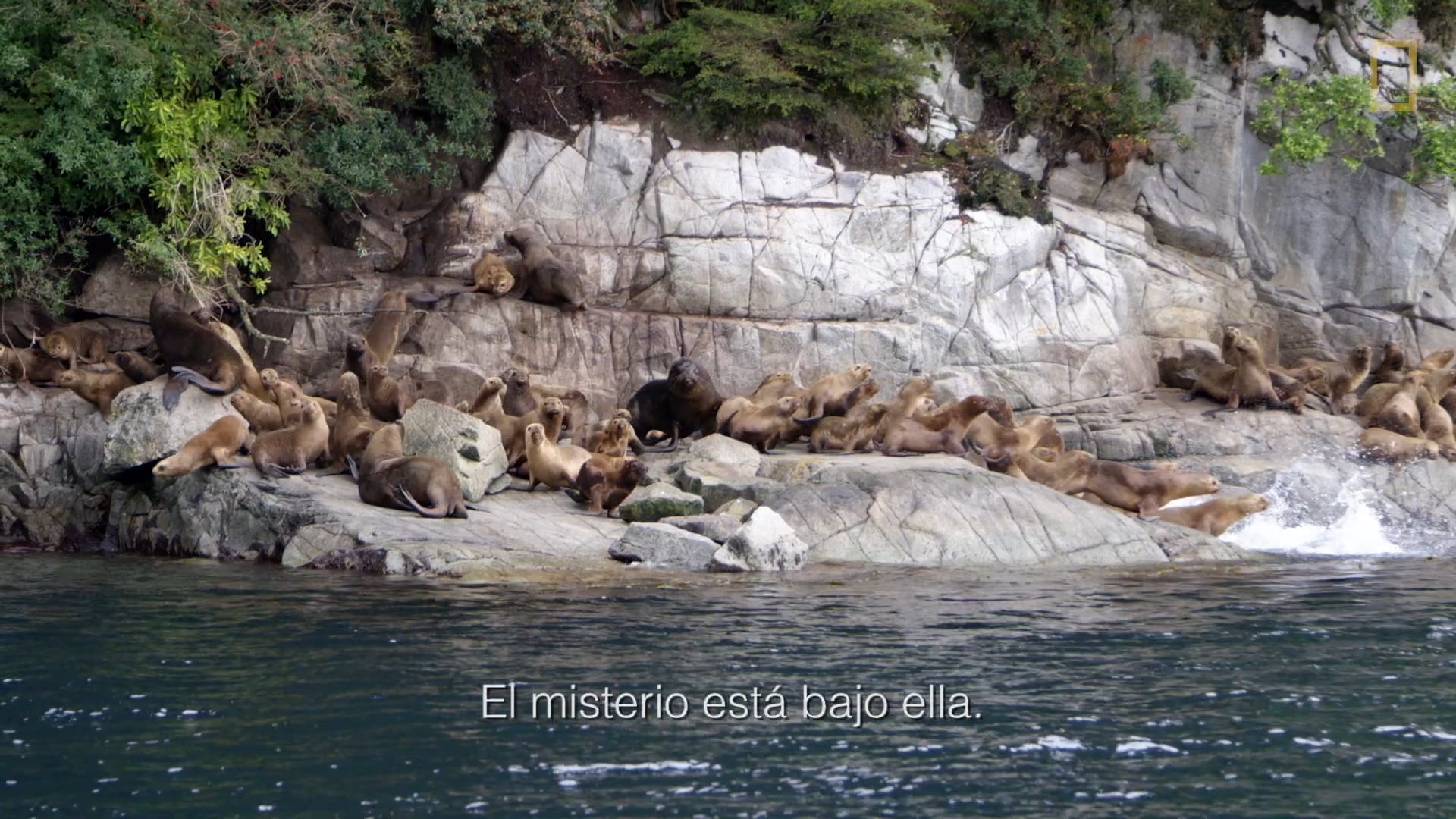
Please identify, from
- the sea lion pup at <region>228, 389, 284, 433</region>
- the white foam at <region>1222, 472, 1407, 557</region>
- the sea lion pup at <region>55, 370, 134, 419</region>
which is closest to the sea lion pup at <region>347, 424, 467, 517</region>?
the sea lion pup at <region>228, 389, 284, 433</region>

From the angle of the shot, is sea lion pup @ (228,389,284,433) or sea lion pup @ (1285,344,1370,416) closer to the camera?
sea lion pup @ (228,389,284,433)

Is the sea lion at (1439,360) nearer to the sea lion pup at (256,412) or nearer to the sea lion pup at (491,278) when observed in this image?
the sea lion pup at (491,278)

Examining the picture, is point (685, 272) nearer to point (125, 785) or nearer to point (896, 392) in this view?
point (896, 392)

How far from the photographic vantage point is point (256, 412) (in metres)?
15.0

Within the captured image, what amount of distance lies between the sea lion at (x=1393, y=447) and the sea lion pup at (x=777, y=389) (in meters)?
6.85

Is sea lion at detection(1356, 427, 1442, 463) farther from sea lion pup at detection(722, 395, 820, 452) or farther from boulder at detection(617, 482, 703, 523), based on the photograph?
boulder at detection(617, 482, 703, 523)

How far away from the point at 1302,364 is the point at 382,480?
44.7 ft

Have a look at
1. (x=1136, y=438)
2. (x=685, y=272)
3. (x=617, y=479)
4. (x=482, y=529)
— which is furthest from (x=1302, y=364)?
(x=482, y=529)

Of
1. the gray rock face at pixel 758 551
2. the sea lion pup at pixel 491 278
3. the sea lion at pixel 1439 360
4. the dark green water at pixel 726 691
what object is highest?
the sea lion pup at pixel 491 278

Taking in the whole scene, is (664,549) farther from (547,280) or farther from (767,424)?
(547,280)

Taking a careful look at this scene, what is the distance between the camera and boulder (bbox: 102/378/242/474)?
14266 mm

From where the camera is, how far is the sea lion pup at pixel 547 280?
18.0m

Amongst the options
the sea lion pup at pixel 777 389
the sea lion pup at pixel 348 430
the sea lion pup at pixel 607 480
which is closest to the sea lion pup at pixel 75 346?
the sea lion pup at pixel 348 430

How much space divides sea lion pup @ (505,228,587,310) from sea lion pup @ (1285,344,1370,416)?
32.5 feet
